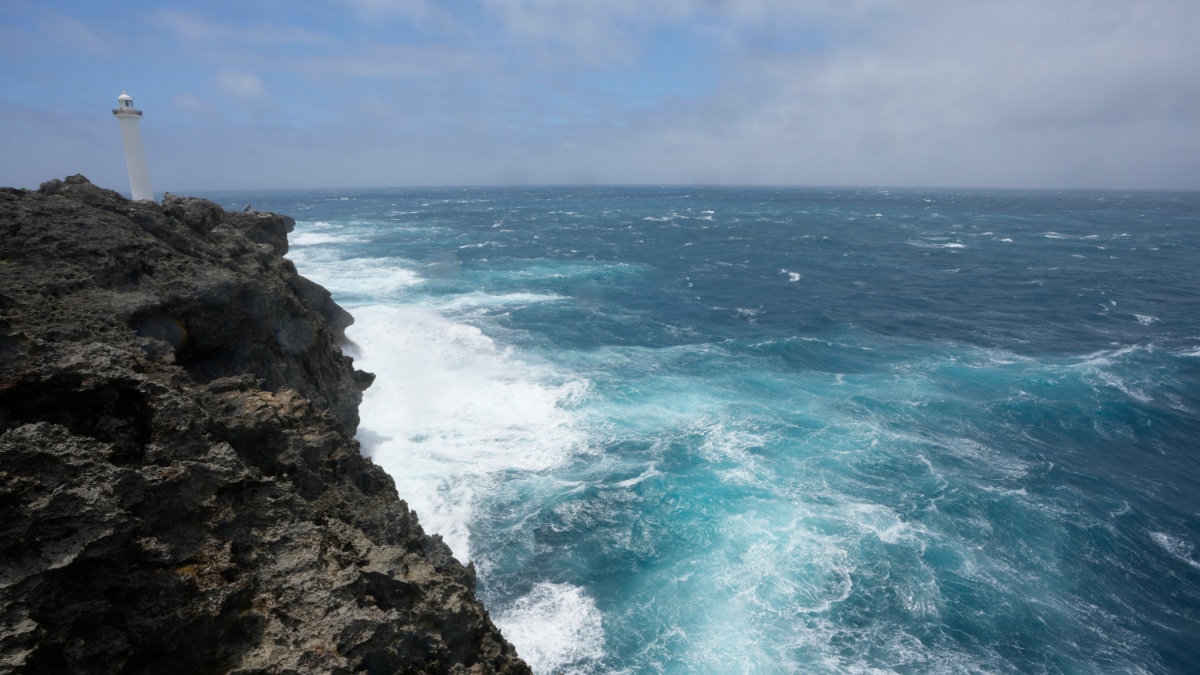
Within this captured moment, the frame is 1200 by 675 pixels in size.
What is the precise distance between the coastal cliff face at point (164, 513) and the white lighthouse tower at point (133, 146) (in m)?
18.1

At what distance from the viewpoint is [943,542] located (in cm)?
2236

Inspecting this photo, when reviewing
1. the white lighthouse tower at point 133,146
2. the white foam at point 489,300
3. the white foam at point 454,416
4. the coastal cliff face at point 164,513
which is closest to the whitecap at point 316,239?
the white foam at point 489,300

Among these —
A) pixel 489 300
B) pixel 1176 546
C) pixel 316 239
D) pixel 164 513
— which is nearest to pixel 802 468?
pixel 1176 546

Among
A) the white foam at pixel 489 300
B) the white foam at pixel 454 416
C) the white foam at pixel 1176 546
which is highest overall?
the white foam at pixel 489 300

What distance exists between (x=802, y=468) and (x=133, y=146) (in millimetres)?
35140

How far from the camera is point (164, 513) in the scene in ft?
28.6

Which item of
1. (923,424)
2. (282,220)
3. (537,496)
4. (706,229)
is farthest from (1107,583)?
(706,229)

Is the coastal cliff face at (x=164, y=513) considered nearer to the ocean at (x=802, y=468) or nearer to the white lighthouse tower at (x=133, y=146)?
the ocean at (x=802, y=468)

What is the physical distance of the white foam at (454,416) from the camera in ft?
79.0

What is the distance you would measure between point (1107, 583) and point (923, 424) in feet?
35.9

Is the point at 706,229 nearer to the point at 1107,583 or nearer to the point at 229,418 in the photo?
the point at 1107,583

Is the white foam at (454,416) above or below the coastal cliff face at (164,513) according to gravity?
below

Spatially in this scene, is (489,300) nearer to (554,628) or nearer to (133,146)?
(133,146)

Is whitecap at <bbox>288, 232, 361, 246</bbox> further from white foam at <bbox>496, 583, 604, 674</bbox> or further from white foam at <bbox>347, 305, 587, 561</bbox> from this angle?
white foam at <bbox>496, 583, 604, 674</bbox>
